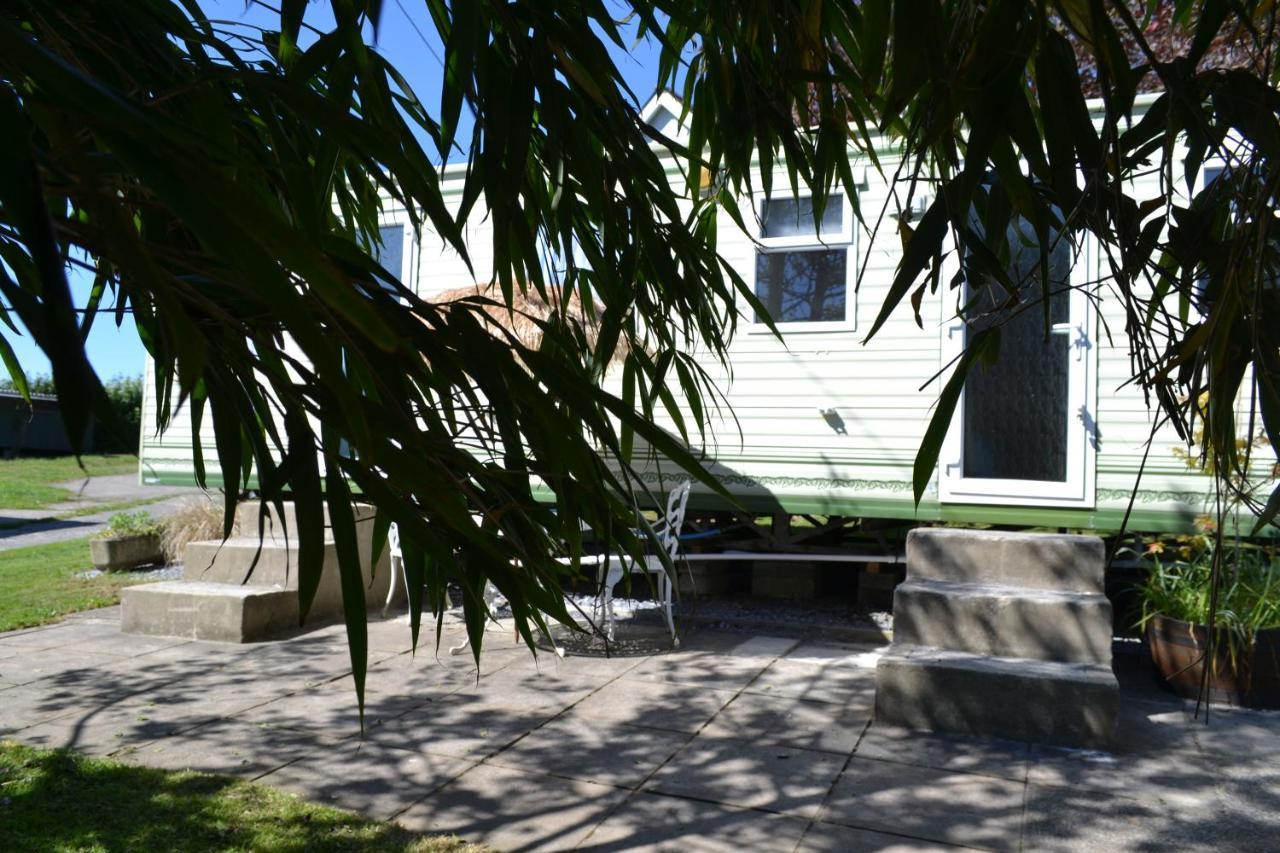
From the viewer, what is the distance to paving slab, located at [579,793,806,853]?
3.26 m

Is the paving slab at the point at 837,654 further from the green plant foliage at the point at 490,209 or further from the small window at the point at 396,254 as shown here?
the small window at the point at 396,254

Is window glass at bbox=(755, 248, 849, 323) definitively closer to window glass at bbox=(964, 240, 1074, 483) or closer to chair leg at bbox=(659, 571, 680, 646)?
window glass at bbox=(964, 240, 1074, 483)

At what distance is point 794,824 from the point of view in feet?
11.3

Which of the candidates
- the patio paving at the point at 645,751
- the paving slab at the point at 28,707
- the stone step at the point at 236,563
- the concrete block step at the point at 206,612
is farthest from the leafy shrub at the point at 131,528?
the paving slab at the point at 28,707

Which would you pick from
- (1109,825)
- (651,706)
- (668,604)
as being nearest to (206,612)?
(668,604)

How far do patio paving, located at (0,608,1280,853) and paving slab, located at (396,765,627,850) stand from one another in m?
0.01

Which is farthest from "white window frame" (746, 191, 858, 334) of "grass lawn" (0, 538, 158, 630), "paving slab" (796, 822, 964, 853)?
"grass lawn" (0, 538, 158, 630)

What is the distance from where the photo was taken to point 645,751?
4.19 m

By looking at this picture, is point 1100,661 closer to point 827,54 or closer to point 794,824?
point 794,824

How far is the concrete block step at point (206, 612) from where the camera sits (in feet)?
20.2

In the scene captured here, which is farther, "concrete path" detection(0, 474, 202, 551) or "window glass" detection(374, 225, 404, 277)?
"concrete path" detection(0, 474, 202, 551)

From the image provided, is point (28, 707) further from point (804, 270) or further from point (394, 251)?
point (804, 270)

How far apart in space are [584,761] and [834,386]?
3.70 meters

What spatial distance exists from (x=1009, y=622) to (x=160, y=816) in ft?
11.7
